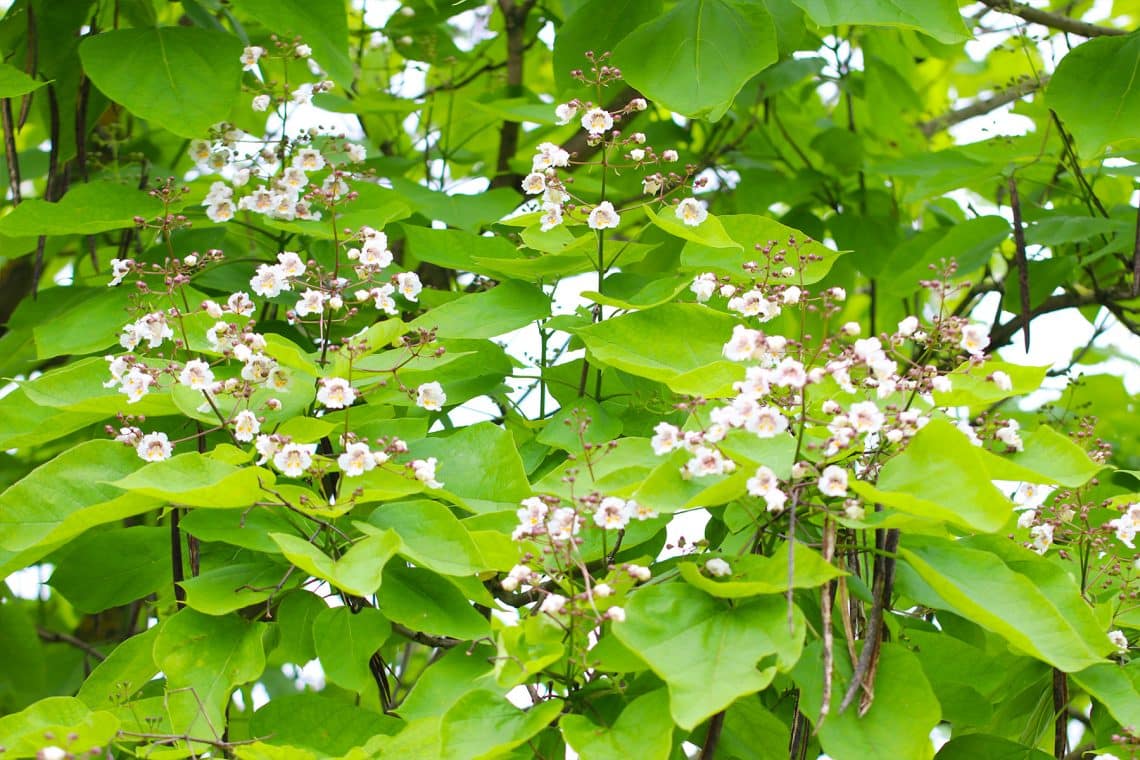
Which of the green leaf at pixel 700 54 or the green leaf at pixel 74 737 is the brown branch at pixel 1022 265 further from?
the green leaf at pixel 74 737

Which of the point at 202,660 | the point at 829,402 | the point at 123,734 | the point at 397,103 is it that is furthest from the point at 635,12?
the point at 123,734

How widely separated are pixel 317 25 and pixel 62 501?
0.82m

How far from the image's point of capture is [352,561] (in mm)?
1121

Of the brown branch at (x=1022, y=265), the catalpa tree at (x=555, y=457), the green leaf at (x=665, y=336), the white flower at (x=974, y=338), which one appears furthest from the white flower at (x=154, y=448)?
the brown branch at (x=1022, y=265)

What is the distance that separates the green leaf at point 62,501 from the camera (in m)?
1.20

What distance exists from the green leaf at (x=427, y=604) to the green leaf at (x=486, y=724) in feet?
0.47

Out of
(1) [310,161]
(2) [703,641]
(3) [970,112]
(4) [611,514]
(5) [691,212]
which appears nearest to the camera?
(2) [703,641]

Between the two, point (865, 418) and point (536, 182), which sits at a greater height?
point (536, 182)

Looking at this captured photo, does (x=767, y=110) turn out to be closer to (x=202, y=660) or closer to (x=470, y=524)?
(x=470, y=524)

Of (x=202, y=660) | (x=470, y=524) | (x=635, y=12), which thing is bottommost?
(x=202, y=660)

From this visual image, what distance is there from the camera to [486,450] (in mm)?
1335

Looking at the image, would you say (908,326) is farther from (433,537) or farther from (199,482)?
(199,482)

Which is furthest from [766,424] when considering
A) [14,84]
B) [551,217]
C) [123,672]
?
[14,84]

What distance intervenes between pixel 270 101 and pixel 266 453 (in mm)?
958
